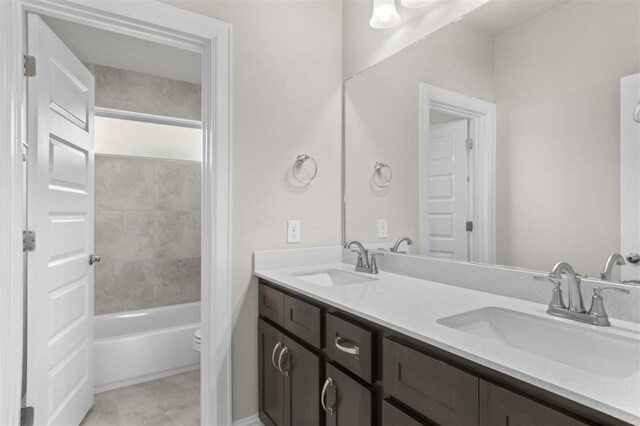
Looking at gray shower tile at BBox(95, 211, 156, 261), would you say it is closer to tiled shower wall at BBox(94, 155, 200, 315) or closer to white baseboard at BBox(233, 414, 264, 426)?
tiled shower wall at BBox(94, 155, 200, 315)

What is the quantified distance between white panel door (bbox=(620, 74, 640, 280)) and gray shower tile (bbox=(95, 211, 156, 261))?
3159mm

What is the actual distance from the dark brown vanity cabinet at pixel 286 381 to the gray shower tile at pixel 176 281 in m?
1.74

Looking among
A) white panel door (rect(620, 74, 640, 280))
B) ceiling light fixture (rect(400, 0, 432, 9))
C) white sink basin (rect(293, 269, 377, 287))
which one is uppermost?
ceiling light fixture (rect(400, 0, 432, 9))

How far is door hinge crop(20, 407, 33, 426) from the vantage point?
1538mm

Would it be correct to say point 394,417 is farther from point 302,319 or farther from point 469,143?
point 469,143

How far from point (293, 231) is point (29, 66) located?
4.55ft

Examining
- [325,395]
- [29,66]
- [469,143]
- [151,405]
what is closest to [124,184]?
[29,66]

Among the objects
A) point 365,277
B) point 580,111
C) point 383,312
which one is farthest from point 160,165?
point 580,111

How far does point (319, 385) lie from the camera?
1.31 metres

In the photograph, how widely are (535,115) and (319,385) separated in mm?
1212

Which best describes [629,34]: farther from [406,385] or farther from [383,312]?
[406,385]

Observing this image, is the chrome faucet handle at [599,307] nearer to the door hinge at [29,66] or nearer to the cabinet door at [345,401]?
the cabinet door at [345,401]

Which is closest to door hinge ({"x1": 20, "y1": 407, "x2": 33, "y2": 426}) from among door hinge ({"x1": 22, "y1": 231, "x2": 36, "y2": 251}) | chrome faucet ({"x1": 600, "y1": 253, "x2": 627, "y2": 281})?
door hinge ({"x1": 22, "y1": 231, "x2": 36, "y2": 251})

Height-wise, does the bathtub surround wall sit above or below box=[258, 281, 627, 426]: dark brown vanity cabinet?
above
